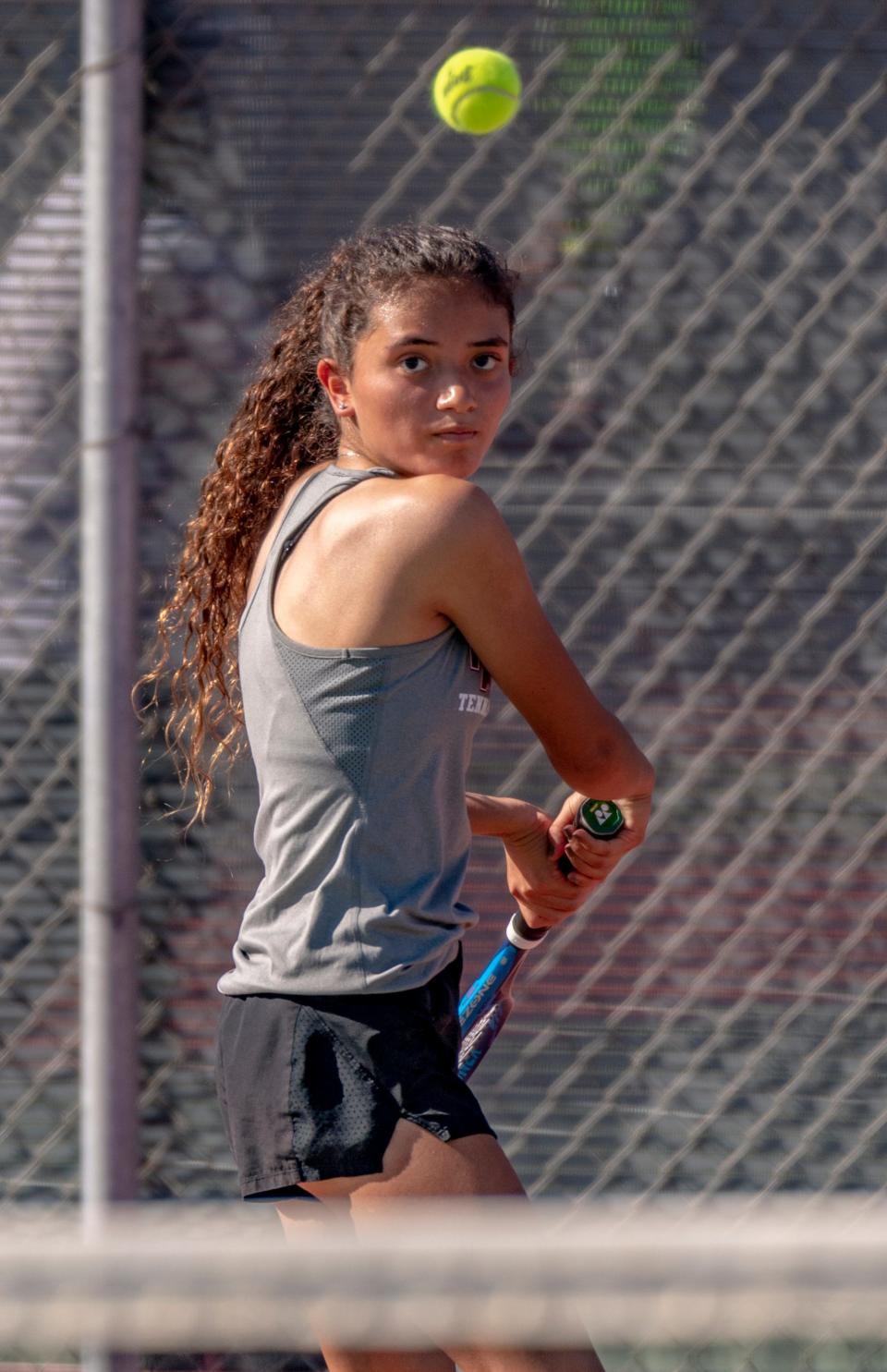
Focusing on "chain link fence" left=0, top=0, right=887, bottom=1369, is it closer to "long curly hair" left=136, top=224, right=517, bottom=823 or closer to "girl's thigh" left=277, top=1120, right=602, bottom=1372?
"long curly hair" left=136, top=224, right=517, bottom=823

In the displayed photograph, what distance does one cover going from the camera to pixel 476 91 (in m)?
2.58

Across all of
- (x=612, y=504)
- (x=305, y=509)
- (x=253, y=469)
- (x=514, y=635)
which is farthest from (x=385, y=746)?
(x=612, y=504)

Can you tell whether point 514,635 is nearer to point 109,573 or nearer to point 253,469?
point 253,469

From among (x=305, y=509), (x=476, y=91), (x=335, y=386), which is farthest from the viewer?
(x=476, y=91)

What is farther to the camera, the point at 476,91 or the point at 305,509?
the point at 476,91

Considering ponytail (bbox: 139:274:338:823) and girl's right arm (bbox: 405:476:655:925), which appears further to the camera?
ponytail (bbox: 139:274:338:823)

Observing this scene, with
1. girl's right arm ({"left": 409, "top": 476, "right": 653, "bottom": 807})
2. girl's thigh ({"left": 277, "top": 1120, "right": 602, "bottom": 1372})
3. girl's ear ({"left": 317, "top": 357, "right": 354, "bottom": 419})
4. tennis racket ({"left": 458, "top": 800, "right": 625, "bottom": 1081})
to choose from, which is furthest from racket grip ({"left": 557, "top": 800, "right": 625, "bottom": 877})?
girl's ear ({"left": 317, "top": 357, "right": 354, "bottom": 419})

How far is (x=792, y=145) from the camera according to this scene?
2.78 m

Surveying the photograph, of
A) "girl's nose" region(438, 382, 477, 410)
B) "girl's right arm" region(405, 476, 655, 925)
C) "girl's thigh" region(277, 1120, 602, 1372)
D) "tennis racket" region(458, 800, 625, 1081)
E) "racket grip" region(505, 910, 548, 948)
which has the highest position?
"girl's nose" region(438, 382, 477, 410)

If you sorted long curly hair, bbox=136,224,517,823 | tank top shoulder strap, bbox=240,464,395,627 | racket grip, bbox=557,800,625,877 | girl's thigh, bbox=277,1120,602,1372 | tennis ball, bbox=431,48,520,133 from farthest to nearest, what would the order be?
tennis ball, bbox=431,48,520,133 → racket grip, bbox=557,800,625,877 → long curly hair, bbox=136,224,517,823 → tank top shoulder strap, bbox=240,464,395,627 → girl's thigh, bbox=277,1120,602,1372

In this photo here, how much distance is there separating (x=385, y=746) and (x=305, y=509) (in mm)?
304

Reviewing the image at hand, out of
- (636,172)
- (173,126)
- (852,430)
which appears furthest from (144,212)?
(852,430)

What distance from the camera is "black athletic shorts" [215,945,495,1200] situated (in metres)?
1.73

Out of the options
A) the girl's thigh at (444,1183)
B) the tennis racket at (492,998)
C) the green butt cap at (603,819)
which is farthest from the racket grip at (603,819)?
the girl's thigh at (444,1183)
